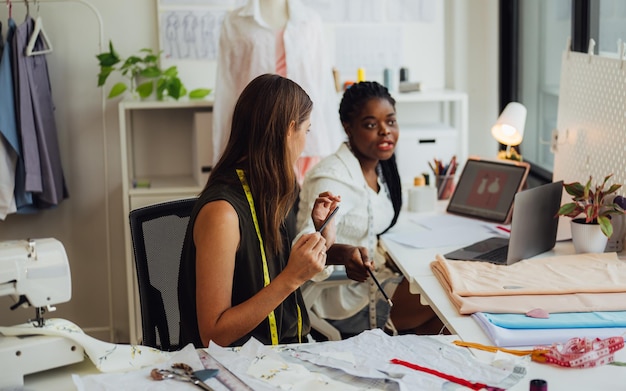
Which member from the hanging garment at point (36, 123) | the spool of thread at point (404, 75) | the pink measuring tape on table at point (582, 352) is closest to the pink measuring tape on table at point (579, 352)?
the pink measuring tape on table at point (582, 352)

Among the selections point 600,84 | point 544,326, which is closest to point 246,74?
point 600,84

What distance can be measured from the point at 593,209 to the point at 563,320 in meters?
0.67

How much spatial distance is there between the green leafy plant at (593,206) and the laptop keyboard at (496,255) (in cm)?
19

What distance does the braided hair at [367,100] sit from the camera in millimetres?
2982

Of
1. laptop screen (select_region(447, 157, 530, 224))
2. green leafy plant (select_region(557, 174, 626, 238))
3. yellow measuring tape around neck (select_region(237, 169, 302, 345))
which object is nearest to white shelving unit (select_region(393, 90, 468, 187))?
laptop screen (select_region(447, 157, 530, 224))

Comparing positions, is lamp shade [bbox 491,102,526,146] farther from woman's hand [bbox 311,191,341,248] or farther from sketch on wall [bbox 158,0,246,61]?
sketch on wall [bbox 158,0,246,61]

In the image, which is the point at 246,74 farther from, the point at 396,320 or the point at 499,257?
the point at 499,257

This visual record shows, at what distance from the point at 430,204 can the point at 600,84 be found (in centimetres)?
84

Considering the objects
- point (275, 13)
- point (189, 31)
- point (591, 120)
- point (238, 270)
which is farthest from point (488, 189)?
point (189, 31)

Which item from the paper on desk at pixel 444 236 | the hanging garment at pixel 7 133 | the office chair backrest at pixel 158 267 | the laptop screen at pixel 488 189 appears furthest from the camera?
the hanging garment at pixel 7 133

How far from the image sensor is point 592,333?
1882mm

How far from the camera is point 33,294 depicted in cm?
170

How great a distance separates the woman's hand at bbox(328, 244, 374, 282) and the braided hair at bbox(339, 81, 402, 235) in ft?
2.04

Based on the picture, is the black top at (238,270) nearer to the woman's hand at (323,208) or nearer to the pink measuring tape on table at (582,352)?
the woman's hand at (323,208)
